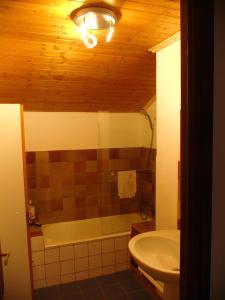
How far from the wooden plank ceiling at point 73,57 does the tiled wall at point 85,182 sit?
0.69 m

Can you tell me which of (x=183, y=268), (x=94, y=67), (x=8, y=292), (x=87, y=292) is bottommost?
(x=87, y=292)

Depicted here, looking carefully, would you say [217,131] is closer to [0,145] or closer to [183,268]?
[183,268]

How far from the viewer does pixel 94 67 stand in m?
2.55

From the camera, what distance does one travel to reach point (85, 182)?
148 inches

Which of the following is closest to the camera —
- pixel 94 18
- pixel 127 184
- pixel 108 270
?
pixel 94 18

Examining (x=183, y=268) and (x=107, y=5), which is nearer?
(x=183, y=268)

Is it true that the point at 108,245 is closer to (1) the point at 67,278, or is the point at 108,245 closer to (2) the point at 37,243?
(1) the point at 67,278

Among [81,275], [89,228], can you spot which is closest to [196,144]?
[81,275]

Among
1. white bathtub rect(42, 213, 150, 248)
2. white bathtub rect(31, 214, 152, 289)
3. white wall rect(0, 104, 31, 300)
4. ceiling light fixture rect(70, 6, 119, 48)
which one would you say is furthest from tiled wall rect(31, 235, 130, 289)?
ceiling light fixture rect(70, 6, 119, 48)

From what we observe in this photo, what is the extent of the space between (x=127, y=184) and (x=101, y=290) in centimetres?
136

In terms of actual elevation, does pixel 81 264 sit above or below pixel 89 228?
below

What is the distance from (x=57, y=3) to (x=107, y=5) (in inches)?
12.0

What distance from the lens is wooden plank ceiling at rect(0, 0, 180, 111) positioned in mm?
1659

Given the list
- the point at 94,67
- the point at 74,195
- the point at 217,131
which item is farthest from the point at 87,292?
the point at 217,131
